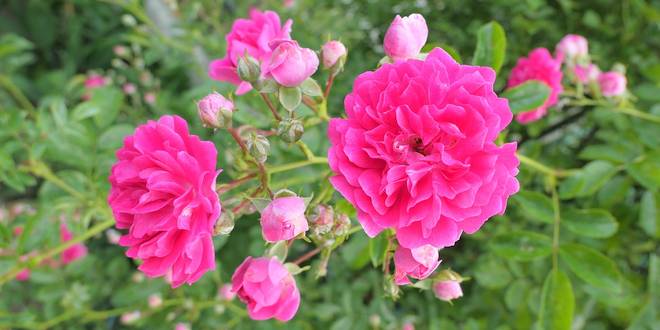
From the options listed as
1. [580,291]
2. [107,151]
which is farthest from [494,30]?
[107,151]

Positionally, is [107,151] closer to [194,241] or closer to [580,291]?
[194,241]

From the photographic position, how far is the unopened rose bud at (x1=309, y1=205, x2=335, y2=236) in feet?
2.12

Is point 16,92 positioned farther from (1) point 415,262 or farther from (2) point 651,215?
(2) point 651,215

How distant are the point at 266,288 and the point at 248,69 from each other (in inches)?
11.1

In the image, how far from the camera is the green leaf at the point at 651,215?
1107 millimetres

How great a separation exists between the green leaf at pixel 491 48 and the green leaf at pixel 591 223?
360mm

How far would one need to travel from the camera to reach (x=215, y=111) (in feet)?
2.21

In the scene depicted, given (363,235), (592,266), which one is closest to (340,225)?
(363,235)

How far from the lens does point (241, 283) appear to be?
0.67 metres

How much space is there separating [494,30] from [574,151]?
83 cm

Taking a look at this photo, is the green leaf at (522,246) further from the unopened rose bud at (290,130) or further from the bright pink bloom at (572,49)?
the unopened rose bud at (290,130)

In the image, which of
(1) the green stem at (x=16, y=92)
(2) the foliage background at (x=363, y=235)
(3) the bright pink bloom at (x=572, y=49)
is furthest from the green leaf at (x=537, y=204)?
(1) the green stem at (x=16, y=92)

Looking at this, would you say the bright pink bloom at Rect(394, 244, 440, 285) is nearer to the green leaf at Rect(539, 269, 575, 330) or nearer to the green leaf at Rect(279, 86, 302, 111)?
the green leaf at Rect(279, 86, 302, 111)

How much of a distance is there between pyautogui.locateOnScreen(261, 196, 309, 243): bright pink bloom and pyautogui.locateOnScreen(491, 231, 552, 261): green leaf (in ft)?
1.79
